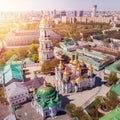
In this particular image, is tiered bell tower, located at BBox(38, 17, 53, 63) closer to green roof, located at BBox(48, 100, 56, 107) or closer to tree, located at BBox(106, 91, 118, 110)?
green roof, located at BBox(48, 100, 56, 107)

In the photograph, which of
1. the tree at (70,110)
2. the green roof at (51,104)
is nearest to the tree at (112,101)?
the tree at (70,110)

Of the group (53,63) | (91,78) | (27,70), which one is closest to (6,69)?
(27,70)

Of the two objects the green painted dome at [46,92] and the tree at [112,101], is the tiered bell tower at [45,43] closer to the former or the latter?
the green painted dome at [46,92]

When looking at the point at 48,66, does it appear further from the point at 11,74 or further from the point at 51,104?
the point at 51,104

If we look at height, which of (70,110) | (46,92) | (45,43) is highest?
(45,43)

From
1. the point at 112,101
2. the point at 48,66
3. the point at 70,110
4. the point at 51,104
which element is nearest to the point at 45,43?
the point at 48,66

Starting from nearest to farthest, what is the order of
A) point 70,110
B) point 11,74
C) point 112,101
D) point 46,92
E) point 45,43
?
1. point 70,110
2. point 46,92
3. point 112,101
4. point 11,74
5. point 45,43

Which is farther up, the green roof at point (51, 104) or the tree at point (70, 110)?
the green roof at point (51, 104)

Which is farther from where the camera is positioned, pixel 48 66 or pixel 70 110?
pixel 48 66
